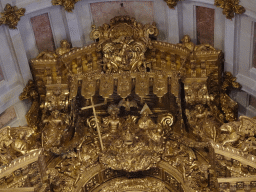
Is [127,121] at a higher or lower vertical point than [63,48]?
lower

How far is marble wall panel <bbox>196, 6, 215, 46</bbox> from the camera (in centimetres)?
1270

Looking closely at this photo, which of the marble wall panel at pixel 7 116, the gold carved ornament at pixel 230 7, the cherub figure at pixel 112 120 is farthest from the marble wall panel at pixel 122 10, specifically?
the marble wall panel at pixel 7 116

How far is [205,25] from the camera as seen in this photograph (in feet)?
42.3

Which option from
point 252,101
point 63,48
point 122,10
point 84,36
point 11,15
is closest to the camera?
point 11,15

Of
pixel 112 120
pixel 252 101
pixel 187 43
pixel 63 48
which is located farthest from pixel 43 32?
pixel 252 101

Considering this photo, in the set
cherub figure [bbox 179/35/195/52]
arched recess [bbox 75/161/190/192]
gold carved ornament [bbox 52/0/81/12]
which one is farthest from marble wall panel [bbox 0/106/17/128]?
cherub figure [bbox 179/35/195/52]

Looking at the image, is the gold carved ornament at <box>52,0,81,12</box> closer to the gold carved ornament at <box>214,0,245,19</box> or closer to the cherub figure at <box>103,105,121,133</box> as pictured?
the cherub figure at <box>103,105,121,133</box>

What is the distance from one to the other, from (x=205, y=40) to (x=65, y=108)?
365cm

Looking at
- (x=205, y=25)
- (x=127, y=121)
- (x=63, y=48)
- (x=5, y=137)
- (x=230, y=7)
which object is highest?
(x=230, y=7)

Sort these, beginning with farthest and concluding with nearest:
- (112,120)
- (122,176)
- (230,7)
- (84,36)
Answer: (84,36) → (112,120) → (122,176) → (230,7)

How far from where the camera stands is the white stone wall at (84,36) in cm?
1237

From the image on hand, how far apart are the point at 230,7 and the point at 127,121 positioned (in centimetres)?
341

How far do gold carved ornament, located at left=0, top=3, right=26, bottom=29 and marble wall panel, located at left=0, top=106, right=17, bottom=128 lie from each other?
202cm

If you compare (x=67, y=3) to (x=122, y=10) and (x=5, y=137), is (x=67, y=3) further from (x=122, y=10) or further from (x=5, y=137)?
(x=5, y=137)
